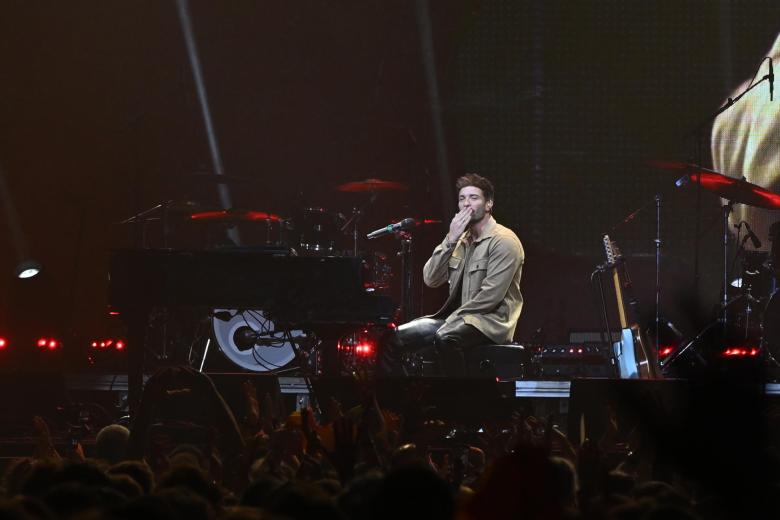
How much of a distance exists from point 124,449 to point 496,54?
6.94 metres

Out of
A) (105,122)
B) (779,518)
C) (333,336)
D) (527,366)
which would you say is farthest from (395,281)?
(779,518)

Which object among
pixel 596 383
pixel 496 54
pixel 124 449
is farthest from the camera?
pixel 496 54

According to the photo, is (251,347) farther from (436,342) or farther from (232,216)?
(436,342)

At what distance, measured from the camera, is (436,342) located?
6.38m

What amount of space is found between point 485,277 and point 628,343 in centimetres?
158

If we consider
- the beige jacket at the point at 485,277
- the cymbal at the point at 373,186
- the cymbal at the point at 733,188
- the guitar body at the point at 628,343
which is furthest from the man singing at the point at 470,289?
the cymbal at the point at 373,186

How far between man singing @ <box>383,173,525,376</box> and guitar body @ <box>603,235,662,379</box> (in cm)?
117

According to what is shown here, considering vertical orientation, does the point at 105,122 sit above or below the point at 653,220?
above

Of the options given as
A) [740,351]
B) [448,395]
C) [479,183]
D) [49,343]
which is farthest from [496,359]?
[49,343]

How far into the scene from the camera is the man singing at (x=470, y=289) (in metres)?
6.34

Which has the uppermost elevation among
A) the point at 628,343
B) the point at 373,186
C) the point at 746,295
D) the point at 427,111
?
the point at 427,111

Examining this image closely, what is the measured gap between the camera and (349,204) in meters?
9.64

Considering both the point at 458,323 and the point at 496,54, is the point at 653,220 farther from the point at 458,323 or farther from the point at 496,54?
the point at 458,323

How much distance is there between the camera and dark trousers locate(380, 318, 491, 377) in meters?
6.30
